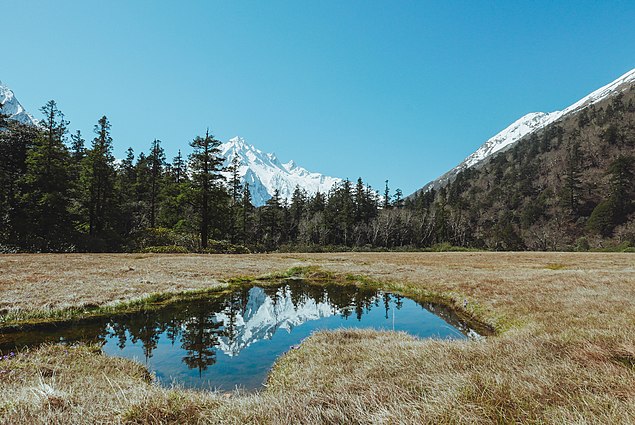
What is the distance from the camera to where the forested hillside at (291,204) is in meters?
42.4

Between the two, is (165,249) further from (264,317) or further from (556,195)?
→ (556,195)

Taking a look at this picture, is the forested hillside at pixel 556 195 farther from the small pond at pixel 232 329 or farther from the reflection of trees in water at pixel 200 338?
the reflection of trees in water at pixel 200 338

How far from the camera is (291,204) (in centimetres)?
11881

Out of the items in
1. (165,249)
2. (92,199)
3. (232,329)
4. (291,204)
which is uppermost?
(291,204)

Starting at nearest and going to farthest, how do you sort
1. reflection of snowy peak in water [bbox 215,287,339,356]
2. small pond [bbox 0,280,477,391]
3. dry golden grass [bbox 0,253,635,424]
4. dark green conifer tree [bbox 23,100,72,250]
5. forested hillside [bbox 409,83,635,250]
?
1. dry golden grass [bbox 0,253,635,424]
2. small pond [bbox 0,280,477,391]
3. reflection of snowy peak in water [bbox 215,287,339,356]
4. dark green conifer tree [bbox 23,100,72,250]
5. forested hillside [bbox 409,83,635,250]

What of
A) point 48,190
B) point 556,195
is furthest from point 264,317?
point 556,195

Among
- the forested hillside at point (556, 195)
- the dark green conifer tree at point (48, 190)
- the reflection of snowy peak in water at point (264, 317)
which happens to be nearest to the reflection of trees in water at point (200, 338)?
the reflection of snowy peak in water at point (264, 317)

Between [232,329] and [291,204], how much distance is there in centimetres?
10699

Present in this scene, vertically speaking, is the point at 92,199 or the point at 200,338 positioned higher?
the point at 92,199

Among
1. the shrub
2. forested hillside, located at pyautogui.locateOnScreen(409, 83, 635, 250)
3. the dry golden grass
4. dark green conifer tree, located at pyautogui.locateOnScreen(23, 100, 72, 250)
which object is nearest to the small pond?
the dry golden grass

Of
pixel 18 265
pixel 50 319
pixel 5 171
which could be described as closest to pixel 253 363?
pixel 50 319

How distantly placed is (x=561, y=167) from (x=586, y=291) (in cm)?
15650

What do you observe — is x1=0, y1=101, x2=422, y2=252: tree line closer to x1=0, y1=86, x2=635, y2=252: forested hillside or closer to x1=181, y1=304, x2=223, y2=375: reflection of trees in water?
x1=0, y1=86, x2=635, y2=252: forested hillside

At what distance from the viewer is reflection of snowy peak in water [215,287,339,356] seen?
36.6 feet
